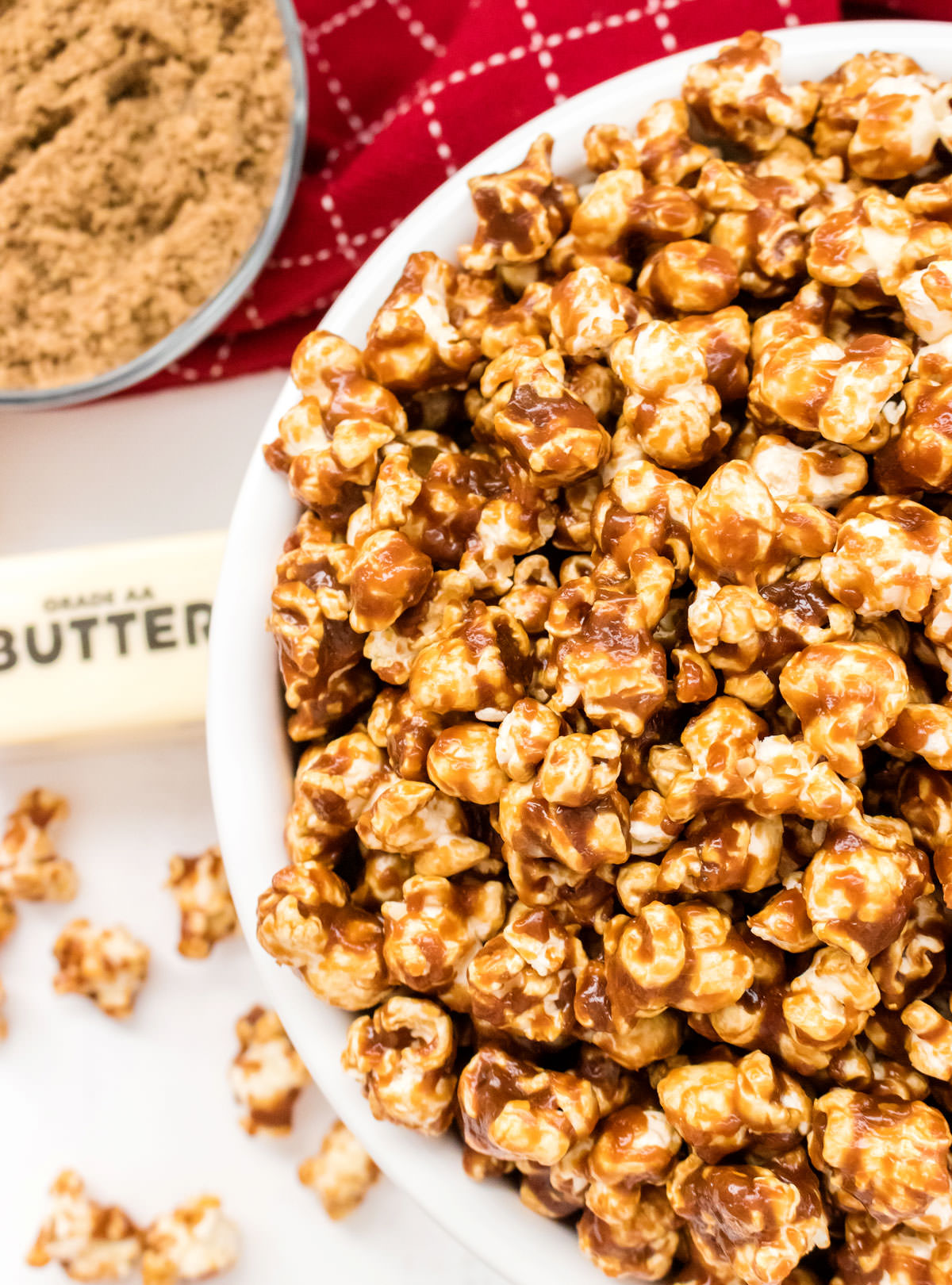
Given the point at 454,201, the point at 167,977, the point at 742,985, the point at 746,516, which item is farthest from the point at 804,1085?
the point at 167,977

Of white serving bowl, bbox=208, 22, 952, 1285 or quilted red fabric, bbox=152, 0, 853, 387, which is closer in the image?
white serving bowl, bbox=208, 22, 952, 1285

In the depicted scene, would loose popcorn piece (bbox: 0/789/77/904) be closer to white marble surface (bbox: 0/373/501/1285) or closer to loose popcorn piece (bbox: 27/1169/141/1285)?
white marble surface (bbox: 0/373/501/1285)

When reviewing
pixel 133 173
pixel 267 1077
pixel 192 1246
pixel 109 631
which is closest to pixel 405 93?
pixel 133 173

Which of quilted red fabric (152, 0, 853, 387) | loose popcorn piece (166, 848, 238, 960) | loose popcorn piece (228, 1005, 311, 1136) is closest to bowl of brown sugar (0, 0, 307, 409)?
quilted red fabric (152, 0, 853, 387)

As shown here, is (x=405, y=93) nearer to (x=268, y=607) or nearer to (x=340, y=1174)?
(x=268, y=607)

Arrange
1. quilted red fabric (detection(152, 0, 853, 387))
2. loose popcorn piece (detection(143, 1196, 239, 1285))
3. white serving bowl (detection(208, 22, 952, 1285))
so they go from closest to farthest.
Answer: white serving bowl (detection(208, 22, 952, 1285))
quilted red fabric (detection(152, 0, 853, 387))
loose popcorn piece (detection(143, 1196, 239, 1285))

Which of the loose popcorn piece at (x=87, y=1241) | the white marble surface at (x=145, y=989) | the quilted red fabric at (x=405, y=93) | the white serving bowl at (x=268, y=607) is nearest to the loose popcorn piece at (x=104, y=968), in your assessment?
the white marble surface at (x=145, y=989)

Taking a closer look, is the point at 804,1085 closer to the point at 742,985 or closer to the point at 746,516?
the point at 742,985
